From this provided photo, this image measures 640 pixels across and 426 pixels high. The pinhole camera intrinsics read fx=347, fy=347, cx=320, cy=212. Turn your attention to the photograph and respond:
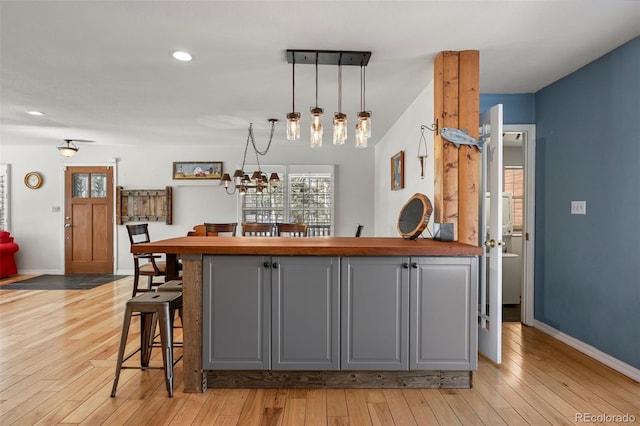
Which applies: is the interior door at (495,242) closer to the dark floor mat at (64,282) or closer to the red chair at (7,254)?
the dark floor mat at (64,282)

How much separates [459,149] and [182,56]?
2.32 metres

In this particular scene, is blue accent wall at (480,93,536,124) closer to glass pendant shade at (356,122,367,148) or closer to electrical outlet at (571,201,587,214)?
electrical outlet at (571,201,587,214)

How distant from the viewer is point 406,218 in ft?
9.20

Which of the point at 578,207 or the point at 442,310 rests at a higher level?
the point at 578,207

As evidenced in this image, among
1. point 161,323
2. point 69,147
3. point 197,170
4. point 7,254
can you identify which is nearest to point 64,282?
point 7,254

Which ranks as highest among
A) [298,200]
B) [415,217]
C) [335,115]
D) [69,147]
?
[69,147]

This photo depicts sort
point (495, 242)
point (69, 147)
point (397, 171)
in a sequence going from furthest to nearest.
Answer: point (69, 147) → point (397, 171) → point (495, 242)

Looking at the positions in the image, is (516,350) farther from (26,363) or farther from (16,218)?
(16,218)

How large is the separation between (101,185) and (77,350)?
4.40 meters

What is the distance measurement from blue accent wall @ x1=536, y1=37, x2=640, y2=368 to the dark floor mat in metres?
6.19

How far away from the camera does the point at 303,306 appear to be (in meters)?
2.27

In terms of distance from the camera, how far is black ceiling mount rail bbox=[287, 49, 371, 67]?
2670 millimetres

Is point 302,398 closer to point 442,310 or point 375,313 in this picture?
point 375,313

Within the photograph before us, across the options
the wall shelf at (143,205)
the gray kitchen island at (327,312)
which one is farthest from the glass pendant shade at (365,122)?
the wall shelf at (143,205)
